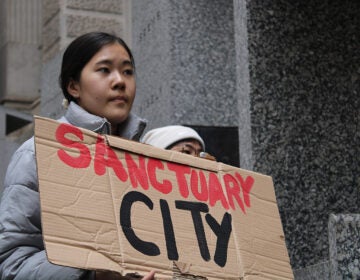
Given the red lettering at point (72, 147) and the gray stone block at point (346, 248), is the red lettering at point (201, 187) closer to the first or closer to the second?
the red lettering at point (72, 147)

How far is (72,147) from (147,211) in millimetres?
309

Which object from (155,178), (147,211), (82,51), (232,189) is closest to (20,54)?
(82,51)

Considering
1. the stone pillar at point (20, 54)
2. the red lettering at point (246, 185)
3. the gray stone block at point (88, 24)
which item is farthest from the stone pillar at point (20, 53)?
the red lettering at point (246, 185)

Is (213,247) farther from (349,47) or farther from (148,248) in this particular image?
(349,47)

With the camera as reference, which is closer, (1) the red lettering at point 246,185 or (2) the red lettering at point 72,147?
(2) the red lettering at point 72,147

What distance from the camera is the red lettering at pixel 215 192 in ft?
11.1

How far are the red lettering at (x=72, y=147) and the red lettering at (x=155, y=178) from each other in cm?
23

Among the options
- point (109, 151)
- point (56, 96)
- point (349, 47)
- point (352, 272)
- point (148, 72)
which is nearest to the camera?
point (109, 151)

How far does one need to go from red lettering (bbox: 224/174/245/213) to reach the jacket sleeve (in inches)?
26.6

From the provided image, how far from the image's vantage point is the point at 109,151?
127 inches

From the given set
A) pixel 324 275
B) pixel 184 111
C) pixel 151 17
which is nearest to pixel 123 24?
pixel 151 17

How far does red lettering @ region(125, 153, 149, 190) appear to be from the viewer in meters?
3.22

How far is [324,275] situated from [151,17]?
4526 mm

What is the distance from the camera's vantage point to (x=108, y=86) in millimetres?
3441
